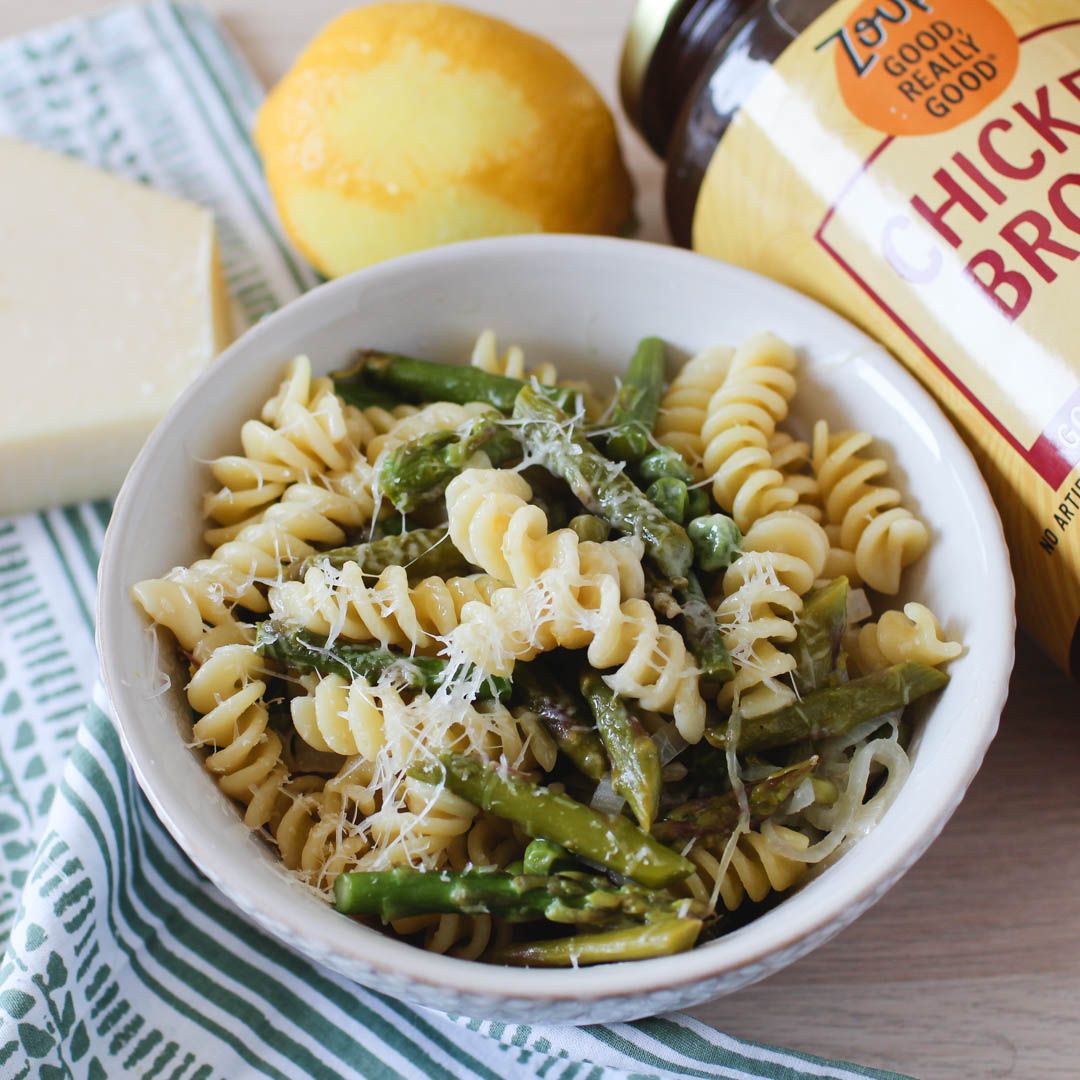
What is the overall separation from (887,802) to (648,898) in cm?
33

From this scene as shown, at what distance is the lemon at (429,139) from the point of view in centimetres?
209

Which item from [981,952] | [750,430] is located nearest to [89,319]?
[750,430]

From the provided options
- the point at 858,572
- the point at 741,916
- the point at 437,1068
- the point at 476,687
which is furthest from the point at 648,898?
the point at 858,572

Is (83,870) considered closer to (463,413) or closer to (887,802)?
(463,413)

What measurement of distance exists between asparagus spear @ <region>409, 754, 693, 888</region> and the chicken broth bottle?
2.32 feet

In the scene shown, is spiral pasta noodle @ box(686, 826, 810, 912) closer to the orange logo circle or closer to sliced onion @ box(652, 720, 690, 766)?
sliced onion @ box(652, 720, 690, 766)

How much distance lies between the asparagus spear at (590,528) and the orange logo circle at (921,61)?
750 millimetres

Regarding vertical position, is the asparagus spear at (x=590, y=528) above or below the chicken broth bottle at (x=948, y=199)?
below

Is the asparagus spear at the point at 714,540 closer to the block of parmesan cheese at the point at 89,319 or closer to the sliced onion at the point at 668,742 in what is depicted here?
the sliced onion at the point at 668,742

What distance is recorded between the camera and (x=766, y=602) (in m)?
1.53

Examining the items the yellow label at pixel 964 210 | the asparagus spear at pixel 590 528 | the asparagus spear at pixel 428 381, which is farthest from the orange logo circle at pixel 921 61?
the asparagus spear at pixel 590 528

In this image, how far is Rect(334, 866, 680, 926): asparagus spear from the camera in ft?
4.33

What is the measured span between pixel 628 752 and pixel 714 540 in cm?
33

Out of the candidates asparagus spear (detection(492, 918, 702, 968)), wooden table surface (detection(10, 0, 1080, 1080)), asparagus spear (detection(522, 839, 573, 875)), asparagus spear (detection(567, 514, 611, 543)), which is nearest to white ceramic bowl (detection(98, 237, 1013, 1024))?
asparagus spear (detection(492, 918, 702, 968))
